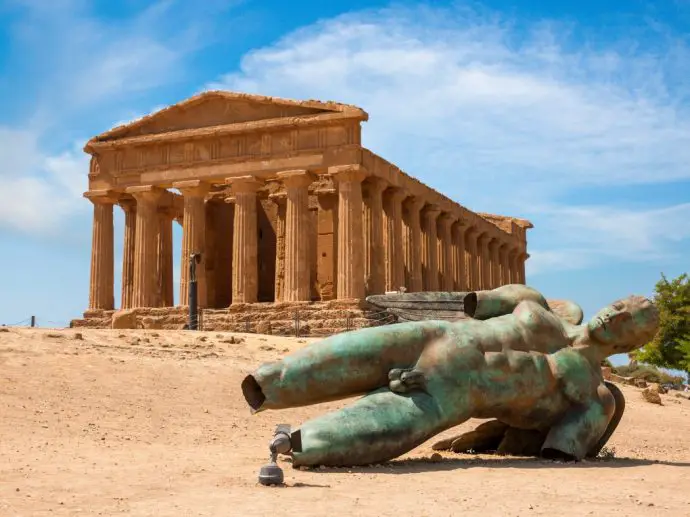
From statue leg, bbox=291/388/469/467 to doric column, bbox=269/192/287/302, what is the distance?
2527cm

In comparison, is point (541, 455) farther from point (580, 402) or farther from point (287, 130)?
point (287, 130)

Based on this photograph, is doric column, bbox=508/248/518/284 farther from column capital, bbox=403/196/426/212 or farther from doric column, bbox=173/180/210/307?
doric column, bbox=173/180/210/307

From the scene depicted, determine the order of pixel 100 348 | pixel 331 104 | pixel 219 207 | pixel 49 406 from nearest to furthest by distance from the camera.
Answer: pixel 49 406
pixel 100 348
pixel 331 104
pixel 219 207

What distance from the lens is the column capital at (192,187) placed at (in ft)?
106

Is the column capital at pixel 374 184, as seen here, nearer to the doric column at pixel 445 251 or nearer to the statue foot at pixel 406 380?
the doric column at pixel 445 251

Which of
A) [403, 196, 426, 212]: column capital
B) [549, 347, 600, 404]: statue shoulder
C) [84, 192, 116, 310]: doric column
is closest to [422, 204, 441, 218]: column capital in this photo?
[403, 196, 426, 212]: column capital

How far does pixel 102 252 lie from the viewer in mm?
34781

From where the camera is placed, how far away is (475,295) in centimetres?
835

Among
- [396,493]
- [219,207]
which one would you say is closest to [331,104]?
[219,207]

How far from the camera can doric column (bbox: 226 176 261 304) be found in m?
31.3

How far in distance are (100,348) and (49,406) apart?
5618 mm

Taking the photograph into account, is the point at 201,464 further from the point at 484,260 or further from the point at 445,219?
the point at 484,260

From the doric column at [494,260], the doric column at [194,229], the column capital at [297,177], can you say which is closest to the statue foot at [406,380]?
the column capital at [297,177]

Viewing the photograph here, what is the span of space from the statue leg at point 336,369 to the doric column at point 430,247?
96.7ft
